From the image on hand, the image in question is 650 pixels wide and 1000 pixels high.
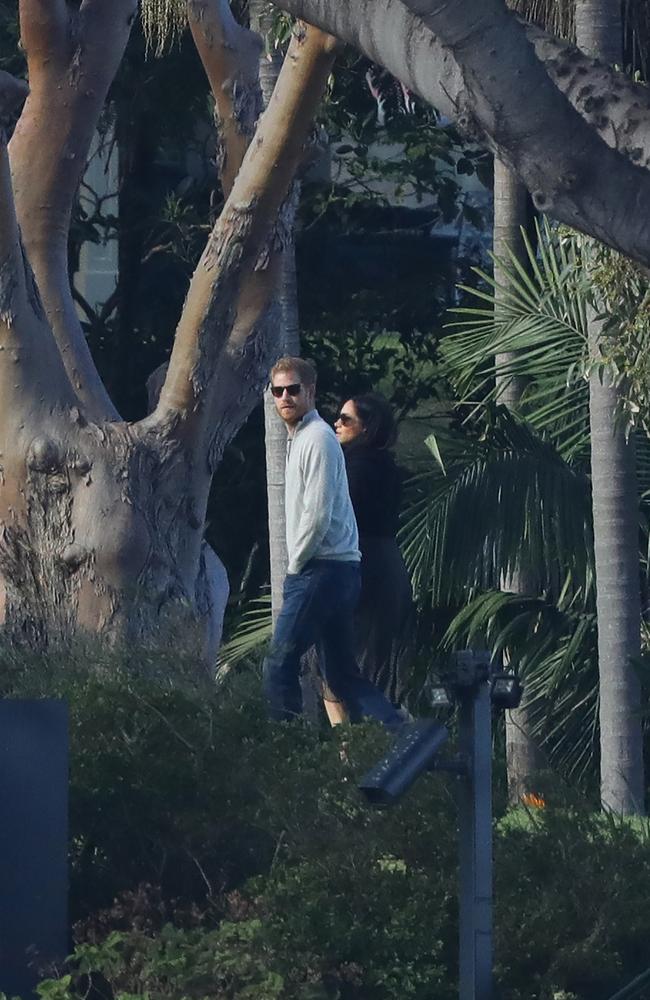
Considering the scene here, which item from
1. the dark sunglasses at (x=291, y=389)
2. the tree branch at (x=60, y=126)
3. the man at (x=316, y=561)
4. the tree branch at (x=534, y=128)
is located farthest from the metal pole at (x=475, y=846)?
the tree branch at (x=60, y=126)

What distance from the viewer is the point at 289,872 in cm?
450

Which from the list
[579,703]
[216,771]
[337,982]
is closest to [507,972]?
[337,982]

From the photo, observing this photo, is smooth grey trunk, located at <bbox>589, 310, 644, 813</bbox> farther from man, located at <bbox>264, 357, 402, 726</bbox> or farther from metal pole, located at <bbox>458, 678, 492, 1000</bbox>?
metal pole, located at <bbox>458, 678, 492, 1000</bbox>

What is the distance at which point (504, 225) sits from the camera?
10.7 meters

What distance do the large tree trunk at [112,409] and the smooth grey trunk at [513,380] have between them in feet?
4.66

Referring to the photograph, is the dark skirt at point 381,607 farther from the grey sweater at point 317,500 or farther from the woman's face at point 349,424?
the grey sweater at point 317,500

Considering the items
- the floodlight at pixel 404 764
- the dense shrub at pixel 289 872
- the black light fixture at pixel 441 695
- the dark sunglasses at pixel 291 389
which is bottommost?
the dense shrub at pixel 289 872

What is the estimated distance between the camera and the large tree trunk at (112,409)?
7.27 meters

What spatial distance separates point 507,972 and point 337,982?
1.56 ft

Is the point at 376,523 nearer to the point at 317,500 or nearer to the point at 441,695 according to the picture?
the point at 317,500

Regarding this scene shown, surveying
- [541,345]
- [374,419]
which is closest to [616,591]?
[374,419]

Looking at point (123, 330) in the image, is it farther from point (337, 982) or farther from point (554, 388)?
point (337, 982)

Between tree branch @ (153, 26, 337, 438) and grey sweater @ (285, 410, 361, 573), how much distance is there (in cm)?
105

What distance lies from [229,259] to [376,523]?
1.38 metres
